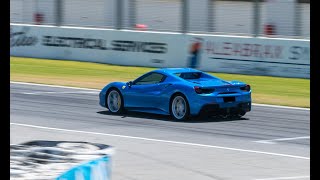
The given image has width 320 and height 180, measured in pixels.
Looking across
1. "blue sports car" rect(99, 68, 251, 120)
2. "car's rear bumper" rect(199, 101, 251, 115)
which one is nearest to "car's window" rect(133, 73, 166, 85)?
"blue sports car" rect(99, 68, 251, 120)

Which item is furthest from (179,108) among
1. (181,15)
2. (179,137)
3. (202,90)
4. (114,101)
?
(181,15)

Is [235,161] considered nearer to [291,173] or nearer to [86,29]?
[291,173]

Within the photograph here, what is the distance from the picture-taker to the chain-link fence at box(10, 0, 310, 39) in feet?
85.3

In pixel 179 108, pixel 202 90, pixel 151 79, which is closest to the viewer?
pixel 202 90

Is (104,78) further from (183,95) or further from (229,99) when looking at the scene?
(229,99)

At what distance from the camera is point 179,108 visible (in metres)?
17.1

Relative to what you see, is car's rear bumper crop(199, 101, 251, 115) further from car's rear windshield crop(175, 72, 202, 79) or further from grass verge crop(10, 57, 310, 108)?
grass verge crop(10, 57, 310, 108)

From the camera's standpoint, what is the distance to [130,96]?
58.6 feet

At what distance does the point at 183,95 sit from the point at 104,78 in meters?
9.68

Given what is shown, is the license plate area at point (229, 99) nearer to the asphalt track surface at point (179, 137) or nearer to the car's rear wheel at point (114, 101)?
the asphalt track surface at point (179, 137)

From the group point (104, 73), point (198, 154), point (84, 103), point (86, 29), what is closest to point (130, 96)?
point (84, 103)

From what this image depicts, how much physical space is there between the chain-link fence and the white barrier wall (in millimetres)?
435

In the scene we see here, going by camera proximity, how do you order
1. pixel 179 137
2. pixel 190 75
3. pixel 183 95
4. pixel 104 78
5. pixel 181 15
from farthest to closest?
pixel 181 15
pixel 104 78
pixel 190 75
pixel 183 95
pixel 179 137

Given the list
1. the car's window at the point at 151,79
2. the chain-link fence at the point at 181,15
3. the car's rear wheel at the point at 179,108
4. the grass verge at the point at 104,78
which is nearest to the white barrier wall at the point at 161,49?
the grass verge at the point at 104,78
